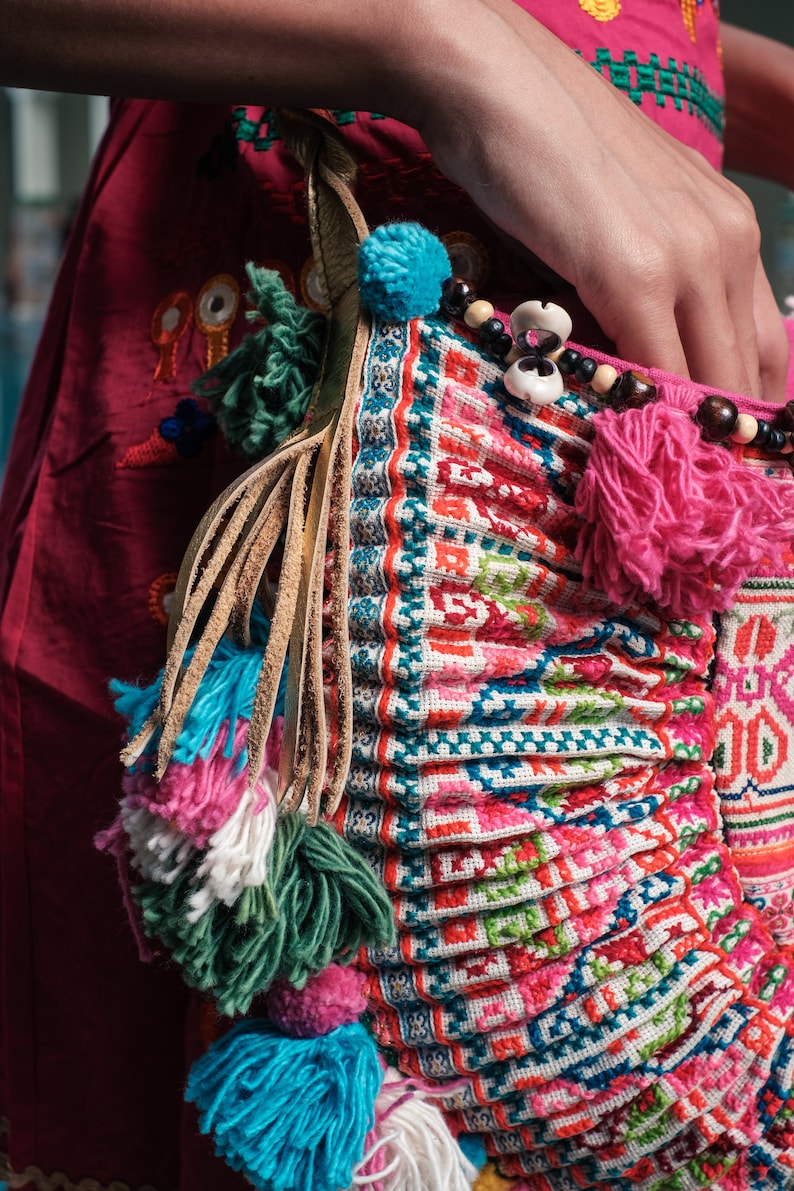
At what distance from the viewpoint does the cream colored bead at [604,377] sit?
47 centimetres

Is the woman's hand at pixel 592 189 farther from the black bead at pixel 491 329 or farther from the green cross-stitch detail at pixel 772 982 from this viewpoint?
the green cross-stitch detail at pixel 772 982

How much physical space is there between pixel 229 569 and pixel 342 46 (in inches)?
9.7

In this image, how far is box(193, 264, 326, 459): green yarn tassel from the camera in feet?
1.62

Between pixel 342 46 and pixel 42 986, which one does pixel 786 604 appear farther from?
pixel 42 986

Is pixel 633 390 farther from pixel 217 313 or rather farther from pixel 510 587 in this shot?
pixel 217 313

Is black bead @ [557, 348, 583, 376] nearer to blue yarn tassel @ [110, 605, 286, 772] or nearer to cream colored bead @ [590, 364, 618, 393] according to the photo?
cream colored bead @ [590, 364, 618, 393]

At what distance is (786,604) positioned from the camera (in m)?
0.52

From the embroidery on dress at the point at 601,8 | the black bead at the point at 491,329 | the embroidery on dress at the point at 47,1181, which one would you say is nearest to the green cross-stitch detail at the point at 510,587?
the black bead at the point at 491,329

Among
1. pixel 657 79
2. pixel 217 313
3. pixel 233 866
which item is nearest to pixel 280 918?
pixel 233 866

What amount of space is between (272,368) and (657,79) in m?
0.30

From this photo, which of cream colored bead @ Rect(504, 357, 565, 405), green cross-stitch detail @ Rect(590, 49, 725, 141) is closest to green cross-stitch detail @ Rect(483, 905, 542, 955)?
cream colored bead @ Rect(504, 357, 565, 405)

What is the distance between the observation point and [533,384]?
0.46 m

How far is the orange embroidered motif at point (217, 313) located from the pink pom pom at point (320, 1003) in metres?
0.35

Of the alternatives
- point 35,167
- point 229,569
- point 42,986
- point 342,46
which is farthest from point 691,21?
point 35,167
